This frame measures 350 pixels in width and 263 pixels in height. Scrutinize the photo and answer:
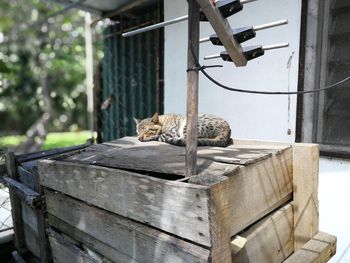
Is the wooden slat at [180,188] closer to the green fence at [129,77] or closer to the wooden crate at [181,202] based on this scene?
the wooden crate at [181,202]

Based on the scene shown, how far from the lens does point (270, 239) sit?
1371 mm

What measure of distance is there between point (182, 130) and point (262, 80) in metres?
1.21

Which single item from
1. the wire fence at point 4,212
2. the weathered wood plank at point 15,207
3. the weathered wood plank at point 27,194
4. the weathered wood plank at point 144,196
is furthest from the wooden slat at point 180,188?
the wire fence at point 4,212

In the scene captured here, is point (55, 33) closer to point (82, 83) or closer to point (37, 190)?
point (82, 83)

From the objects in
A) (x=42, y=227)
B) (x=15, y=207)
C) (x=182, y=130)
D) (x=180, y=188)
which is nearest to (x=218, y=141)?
(x=182, y=130)

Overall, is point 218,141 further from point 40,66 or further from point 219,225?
point 40,66

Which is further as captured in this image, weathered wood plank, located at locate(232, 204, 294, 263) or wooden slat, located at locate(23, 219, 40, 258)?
wooden slat, located at locate(23, 219, 40, 258)

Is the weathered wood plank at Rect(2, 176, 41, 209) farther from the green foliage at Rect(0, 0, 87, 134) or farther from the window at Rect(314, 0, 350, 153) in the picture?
the green foliage at Rect(0, 0, 87, 134)

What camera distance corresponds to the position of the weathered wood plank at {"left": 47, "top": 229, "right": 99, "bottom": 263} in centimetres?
152

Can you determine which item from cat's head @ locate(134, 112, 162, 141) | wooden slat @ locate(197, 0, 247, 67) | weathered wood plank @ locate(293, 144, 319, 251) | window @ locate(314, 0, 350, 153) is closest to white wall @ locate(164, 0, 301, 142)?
window @ locate(314, 0, 350, 153)

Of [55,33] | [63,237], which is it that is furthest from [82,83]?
[63,237]

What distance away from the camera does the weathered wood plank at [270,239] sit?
1.23 metres

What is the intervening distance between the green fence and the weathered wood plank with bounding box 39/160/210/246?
2.78 meters

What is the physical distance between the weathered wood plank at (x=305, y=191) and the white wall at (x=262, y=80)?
1204 millimetres
